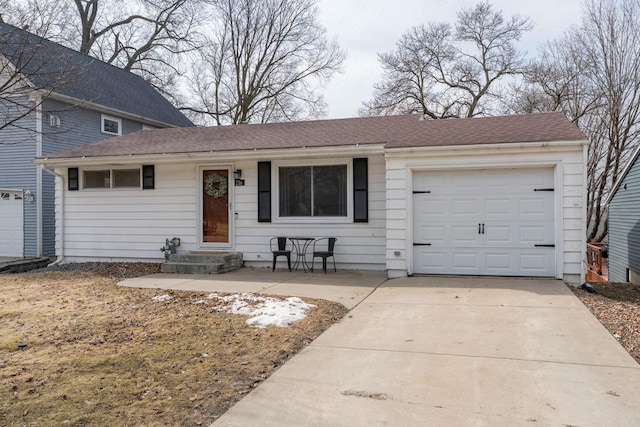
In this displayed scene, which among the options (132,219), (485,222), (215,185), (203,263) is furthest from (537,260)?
(132,219)

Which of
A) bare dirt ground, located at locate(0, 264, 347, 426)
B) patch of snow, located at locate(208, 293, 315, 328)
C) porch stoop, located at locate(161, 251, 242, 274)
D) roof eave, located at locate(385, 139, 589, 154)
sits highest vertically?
roof eave, located at locate(385, 139, 589, 154)

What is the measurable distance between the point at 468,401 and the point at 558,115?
7.98 metres

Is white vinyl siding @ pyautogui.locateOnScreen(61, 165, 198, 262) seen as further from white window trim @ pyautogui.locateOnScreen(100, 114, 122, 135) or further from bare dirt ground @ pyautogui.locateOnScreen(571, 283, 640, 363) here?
bare dirt ground @ pyautogui.locateOnScreen(571, 283, 640, 363)

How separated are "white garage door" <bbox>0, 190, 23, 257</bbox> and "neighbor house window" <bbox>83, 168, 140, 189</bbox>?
4012 mm

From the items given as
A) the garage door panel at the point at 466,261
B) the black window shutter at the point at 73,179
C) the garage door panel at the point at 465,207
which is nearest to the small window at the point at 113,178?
the black window shutter at the point at 73,179

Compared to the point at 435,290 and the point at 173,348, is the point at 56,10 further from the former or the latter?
the point at 435,290

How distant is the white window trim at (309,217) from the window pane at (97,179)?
4354mm

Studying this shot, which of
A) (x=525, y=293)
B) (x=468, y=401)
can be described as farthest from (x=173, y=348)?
(x=525, y=293)

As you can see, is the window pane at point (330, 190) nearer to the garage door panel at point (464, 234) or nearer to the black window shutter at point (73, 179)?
the garage door panel at point (464, 234)

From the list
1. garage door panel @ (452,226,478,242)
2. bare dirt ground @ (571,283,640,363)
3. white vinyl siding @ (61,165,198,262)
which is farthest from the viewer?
white vinyl siding @ (61,165,198,262)

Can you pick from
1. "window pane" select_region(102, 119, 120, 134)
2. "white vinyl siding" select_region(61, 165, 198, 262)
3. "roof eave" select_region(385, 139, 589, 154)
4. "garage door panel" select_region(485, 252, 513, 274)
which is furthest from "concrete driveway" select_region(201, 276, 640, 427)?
"window pane" select_region(102, 119, 120, 134)

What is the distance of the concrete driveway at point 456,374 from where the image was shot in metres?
2.95

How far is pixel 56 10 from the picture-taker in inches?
263

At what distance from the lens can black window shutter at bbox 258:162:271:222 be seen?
32.1ft
